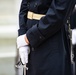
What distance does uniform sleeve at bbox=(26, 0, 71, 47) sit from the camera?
0.99m

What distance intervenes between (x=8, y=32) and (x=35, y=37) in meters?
1.21

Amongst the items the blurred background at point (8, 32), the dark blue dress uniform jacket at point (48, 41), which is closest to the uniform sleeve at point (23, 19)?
the dark blue dress uniform jacket at point (48, 41)

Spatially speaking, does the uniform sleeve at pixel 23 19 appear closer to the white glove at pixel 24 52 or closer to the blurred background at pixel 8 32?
the white glove at pixel 24 52

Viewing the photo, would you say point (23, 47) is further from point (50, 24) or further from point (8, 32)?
point (8, 32)

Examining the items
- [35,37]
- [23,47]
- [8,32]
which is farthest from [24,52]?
[8,32]

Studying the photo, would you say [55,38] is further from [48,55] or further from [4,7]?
[4,7]

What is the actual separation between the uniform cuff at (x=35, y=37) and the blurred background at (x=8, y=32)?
3.65 feet

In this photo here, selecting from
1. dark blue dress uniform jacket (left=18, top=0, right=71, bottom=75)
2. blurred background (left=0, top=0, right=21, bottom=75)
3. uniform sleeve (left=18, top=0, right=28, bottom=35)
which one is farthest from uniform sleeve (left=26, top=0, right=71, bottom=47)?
blurred background (left=0, top=0, right=21, bottom=75)

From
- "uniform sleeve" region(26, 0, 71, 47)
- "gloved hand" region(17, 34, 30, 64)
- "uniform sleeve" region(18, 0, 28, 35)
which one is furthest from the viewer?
"uniform sleeve" region(18, 0, 28, 35)

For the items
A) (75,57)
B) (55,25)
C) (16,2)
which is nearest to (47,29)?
(55,25)

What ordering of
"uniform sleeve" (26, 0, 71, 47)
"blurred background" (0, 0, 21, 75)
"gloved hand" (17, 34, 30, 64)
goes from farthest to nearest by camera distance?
"blurred background" (0, 0, 21, 75) < "gloved hand" (17, 34, 30, 64) < "uniform sleeve" (26, 0, 71, 47)

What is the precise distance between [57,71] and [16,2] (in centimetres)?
121

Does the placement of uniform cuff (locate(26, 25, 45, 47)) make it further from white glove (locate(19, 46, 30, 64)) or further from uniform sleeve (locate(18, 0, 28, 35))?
uniform sleeve (locate(18, 0, 28, 35))

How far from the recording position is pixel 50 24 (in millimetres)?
1011
